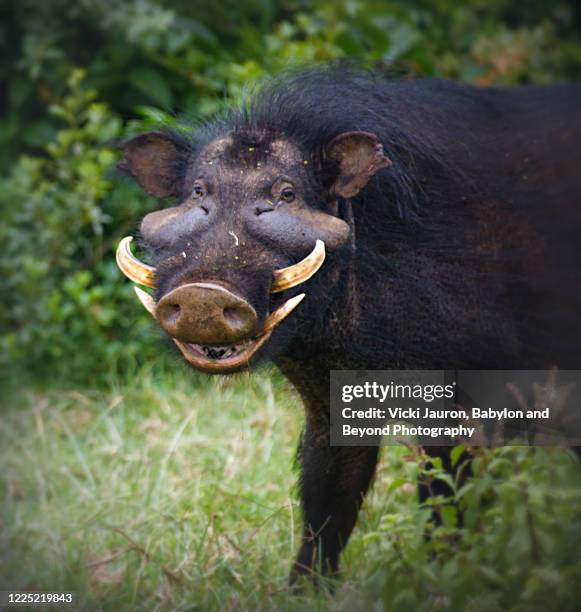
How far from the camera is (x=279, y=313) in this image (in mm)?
2830

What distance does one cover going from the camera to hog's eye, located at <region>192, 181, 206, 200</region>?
304 centimetres

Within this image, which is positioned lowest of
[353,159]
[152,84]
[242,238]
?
[242,238]

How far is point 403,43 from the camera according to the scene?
18.0 ft

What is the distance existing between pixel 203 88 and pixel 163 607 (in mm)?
2912

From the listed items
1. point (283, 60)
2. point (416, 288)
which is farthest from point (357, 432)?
point (283, 60)

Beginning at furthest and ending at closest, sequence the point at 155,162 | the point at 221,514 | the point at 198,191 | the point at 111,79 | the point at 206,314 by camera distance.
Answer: the point at 111,79 < the point at 221,514 < the point at 155,162 < the point at 198,191 < the point at 206,314

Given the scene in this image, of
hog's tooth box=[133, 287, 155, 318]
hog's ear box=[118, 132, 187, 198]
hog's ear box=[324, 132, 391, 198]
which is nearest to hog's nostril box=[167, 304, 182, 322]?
hog's tooth box=[133, 287, 155, 318]

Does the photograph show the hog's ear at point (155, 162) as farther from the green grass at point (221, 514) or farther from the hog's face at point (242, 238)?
the green grass at point (221, 514)

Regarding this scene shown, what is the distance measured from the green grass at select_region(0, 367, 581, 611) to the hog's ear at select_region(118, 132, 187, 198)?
24.1 inches

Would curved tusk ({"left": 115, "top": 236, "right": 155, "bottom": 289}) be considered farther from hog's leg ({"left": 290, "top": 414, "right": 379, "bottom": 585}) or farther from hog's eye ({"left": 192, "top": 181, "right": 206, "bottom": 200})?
hog's leg ({"left": 290, "top": 414, "right": 379, "bottom": 585})

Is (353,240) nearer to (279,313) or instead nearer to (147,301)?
(279,313)

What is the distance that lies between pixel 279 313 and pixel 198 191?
1.51 ft

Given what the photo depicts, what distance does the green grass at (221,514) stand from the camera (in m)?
2.19

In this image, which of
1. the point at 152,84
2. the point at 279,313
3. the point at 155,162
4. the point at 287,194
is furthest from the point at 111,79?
the point at 279,313
